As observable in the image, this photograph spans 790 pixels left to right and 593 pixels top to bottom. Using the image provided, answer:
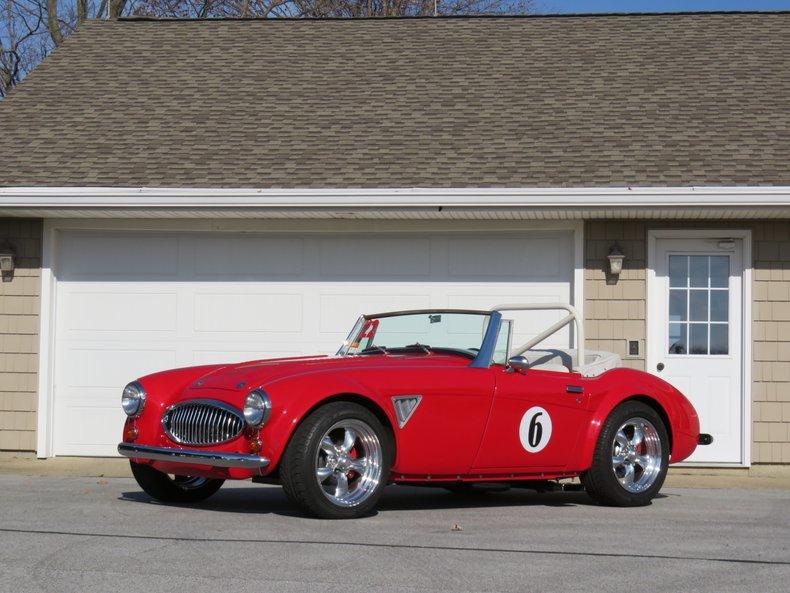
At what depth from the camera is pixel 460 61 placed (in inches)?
580

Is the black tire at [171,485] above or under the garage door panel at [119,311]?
under

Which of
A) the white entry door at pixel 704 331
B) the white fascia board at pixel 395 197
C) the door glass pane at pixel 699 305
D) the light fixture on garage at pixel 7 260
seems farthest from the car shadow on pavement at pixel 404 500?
the light fixture on garage at pixel 7 260

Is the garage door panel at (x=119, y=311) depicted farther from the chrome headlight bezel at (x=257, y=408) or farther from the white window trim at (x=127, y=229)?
the chrome headlight bezel at (x=257, y=408)

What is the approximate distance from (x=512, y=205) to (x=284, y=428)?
4.74m

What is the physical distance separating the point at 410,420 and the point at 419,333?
1272mm

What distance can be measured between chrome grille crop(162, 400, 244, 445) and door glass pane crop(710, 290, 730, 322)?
5921mm

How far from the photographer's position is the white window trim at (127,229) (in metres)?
11.9

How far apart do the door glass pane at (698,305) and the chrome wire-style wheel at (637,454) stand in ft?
10.8

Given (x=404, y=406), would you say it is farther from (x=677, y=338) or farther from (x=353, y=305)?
(x=677, y=338)

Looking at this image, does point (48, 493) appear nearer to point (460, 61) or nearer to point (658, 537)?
point (658, 537)

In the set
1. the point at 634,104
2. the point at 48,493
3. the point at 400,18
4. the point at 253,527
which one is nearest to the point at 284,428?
the point at 253,527

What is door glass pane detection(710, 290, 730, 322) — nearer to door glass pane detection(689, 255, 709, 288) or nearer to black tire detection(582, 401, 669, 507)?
door glass pane detection(689, 255, 709, 288)

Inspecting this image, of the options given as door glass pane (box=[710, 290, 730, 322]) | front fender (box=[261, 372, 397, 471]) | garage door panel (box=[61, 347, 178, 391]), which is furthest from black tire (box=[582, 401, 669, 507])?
garage door panel (box=[61, 347, 178, 391])

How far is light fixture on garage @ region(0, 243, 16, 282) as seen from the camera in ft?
39.5
